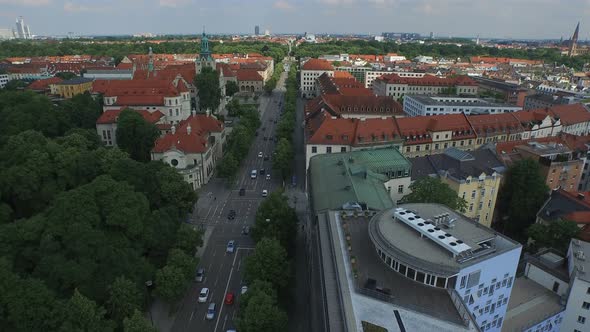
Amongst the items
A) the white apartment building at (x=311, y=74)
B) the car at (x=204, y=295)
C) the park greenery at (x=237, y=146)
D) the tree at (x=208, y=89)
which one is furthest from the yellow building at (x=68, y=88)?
the car at (x=204, y=295)

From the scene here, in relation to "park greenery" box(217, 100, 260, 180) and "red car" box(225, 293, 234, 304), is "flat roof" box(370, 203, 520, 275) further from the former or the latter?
"park greenery" box(217, 100, 260, 180)

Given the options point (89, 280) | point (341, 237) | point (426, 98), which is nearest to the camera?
point (341, 237)

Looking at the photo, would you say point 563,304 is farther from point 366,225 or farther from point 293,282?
point 293,282

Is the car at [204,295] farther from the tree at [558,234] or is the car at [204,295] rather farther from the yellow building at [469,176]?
the tree at [558,234]

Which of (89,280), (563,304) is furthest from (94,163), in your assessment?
(563,304)

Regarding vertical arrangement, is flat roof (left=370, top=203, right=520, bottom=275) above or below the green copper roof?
above

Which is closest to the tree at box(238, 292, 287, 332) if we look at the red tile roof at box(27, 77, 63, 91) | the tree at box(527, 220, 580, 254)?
the tree at box(527, 220, 580, 254)
